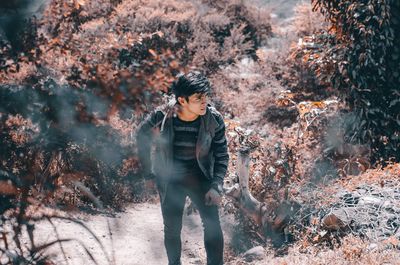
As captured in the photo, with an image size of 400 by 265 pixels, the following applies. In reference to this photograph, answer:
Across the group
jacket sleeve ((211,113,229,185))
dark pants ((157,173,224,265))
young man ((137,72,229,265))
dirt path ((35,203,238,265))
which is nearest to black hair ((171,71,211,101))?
young man ((137,72,229,265))

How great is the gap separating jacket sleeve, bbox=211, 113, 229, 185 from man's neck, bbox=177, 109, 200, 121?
20cm

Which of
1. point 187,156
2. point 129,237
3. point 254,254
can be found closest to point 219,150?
point 187,156

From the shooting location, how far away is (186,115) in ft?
14.2

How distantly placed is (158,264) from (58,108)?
2.40 m

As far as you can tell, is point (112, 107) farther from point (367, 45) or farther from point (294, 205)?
point (367, 45)

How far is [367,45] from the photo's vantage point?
7.30 metres

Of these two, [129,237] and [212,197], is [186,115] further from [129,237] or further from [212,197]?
[129,237]

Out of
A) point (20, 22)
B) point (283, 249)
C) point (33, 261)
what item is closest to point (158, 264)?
point (283, 249)

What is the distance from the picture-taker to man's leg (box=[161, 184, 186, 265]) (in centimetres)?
447

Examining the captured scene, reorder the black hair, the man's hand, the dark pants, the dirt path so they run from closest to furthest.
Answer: the black hair → the man's hand → the dark pants → the dirt path

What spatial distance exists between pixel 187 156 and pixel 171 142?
0.17 metres

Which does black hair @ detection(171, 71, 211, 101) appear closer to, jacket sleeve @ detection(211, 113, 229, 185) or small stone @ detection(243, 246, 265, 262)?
jacket sleeve @ detection(211, 113, 229, 185)

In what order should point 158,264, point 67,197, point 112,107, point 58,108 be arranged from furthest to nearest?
point 67,197 < point 158,264 < point 58,108 < point 112,107

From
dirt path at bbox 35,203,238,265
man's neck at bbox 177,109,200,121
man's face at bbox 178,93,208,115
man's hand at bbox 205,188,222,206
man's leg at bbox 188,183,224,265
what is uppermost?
man's face at bbox 178,93,208,115
